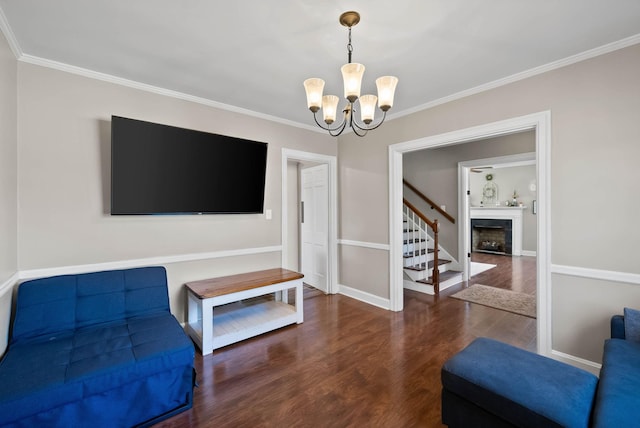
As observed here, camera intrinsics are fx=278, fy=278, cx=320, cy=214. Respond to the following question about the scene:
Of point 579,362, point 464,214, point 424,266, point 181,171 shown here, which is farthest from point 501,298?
point 181,171

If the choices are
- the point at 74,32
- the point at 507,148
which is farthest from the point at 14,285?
the point at 507,148

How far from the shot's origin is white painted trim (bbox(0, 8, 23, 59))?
68.9 inches

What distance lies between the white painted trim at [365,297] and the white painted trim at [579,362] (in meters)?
1.71

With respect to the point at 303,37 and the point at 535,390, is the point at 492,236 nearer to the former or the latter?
the point at 535,390

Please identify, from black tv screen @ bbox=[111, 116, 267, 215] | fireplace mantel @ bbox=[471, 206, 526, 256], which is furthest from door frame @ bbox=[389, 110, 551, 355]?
fireplace mantel @ bbox=[471, 206, 526, 256]

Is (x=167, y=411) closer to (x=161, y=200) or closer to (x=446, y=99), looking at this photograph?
(x=161, y=200)

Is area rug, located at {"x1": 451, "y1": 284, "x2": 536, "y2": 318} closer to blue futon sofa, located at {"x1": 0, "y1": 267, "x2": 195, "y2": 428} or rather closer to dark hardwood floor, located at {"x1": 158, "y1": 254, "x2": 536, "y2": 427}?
dark hardwood floor, located at {"x1": 158, "y1": 254, "x2": 536, "y2": 427}

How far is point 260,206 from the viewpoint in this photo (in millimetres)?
3223

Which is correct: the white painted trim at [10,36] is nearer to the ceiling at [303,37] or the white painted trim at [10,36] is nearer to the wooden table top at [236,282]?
the ceiling at [303,37]

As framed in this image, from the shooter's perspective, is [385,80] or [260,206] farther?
[260,206]

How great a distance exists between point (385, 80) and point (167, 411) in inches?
99.6

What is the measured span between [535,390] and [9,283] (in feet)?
10.8

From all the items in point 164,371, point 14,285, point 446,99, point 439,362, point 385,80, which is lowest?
point 439,362

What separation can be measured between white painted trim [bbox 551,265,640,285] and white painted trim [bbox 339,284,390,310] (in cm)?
187
